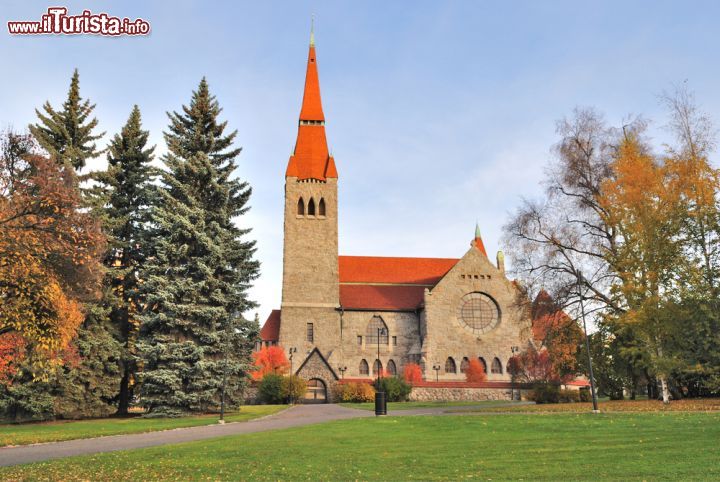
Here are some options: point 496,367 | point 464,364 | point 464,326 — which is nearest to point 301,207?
point 464,326

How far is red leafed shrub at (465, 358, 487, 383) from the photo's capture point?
153 feet

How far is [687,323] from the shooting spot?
18203mm

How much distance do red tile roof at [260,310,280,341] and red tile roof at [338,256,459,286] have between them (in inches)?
290

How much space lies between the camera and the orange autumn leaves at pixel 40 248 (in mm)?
15242

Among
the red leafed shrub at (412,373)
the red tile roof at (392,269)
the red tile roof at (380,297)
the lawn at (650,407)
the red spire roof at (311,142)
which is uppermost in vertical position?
the red spire roof at (311,142)

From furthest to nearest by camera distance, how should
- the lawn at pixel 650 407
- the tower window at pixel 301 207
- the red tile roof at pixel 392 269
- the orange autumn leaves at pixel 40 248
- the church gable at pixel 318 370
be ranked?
the red tile roof at pixel 392 269
the tower window at pixel 301 207
the church gable at pixel 318 370
the lawn at pixel 650 407
the orange autumn leaves at pixel 40 248

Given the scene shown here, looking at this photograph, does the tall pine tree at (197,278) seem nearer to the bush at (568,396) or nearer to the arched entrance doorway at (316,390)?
the arched entrance doorway at (316,390)

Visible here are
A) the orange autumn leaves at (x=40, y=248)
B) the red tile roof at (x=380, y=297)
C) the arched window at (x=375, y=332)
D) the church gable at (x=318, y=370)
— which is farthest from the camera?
the red tile roof at (x=380, y=297)

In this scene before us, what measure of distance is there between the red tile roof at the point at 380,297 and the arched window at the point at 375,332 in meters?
1.27

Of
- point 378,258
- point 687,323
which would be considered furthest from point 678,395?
point 378,258

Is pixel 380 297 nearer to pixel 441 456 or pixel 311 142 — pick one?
pixel 311 142

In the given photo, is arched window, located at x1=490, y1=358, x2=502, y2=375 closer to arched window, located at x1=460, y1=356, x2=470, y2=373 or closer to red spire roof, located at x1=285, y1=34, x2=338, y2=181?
arched window, located at x1=460, y1=356, x2=470, y2=373

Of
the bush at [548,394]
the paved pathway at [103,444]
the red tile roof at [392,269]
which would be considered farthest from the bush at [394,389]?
the red tile roof at [392,269]

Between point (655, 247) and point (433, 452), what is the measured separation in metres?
14.0
